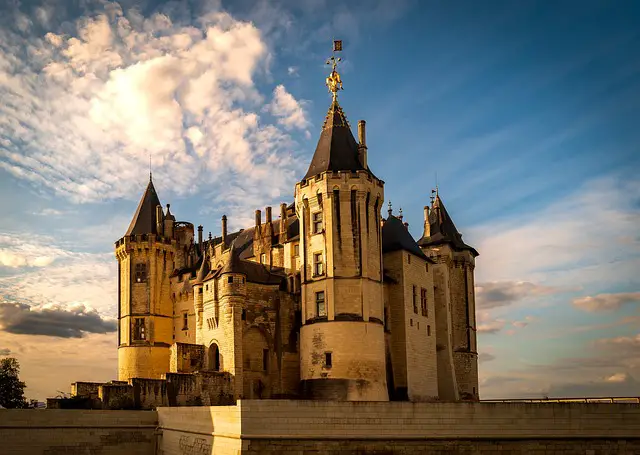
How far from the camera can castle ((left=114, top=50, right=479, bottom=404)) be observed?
38.5m

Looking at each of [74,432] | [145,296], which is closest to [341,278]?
[74,432]

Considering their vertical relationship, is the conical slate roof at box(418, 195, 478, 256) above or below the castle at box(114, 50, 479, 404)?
above

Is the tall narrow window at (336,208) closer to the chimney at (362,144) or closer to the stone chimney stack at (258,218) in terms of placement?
the chimney at (362,144)

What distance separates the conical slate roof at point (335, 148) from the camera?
41.2 meters

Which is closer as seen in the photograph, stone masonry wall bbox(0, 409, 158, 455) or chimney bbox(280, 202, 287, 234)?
stone masonry wall bbox(0, 409, 158, 455)

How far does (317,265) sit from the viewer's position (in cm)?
4009

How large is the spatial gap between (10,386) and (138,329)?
974 cm

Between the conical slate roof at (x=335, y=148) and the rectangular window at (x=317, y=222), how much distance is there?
2.54m

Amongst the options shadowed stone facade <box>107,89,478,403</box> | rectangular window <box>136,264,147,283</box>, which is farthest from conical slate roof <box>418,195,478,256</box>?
rectangular window <box>136,264,147,283</box>

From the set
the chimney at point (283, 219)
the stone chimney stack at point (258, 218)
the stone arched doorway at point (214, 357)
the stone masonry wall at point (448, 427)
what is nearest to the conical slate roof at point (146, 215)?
the stone chimney stack at point (258, 218)

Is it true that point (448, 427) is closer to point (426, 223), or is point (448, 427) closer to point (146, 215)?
point (426, 223)

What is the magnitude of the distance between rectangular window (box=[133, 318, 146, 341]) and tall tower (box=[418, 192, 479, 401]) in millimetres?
22393

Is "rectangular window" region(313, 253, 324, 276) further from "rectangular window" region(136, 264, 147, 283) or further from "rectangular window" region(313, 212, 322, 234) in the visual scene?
"rectangular window" region(136, 264, 147, 283)

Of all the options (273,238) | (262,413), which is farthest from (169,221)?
(262,413)
